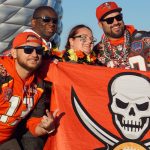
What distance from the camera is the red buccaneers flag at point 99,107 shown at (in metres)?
7.00

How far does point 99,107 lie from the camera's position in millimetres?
7125

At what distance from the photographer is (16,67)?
6.51 m

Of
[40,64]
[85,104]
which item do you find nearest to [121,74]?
[85,104]

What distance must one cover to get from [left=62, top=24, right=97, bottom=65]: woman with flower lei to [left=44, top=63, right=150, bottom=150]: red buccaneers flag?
0.18 meters

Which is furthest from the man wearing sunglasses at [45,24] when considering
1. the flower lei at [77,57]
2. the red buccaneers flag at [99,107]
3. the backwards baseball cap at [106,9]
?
the backwards baseball cap at [106,9]

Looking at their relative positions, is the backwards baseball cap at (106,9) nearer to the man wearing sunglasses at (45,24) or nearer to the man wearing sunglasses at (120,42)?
the man wearing sunglasses at (120,42)

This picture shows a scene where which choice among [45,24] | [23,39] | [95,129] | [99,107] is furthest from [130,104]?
[23,39]

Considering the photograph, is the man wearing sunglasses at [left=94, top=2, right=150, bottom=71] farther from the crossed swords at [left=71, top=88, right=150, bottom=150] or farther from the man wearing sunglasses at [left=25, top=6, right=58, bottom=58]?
the crossed swords at [left=71, top=88, right=150, bottom=150]

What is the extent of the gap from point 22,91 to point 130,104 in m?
1.45

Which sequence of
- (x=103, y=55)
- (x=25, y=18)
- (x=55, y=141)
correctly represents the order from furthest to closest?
(x=25, y=18)
(x=103, y=55)
(x=55, y=141)

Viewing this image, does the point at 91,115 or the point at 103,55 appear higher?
the point at 103,55

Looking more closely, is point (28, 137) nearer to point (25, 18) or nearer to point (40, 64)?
point (40, 64)

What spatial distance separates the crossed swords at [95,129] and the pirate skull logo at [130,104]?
14cm

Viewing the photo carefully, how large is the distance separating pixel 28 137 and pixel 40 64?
91 cm
